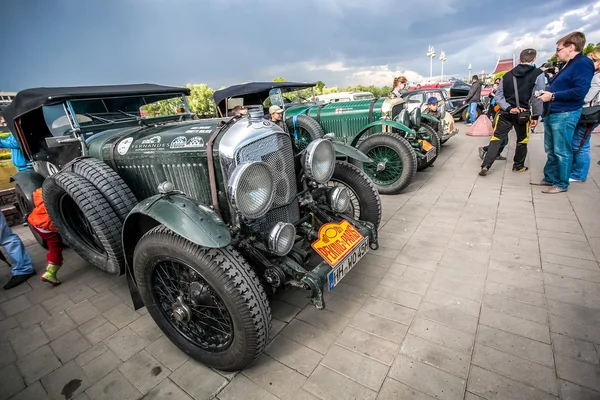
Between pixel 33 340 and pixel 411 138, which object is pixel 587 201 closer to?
pixel 411 138

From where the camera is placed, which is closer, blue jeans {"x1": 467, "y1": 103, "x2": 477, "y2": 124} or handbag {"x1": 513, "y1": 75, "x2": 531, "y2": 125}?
handbag {"x1": 513, "y1": 75, "x2": 531, "y2": 125}

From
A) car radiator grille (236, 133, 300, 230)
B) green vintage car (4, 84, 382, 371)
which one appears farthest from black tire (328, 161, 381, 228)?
car radiator grille (236, 133, 300, 230)

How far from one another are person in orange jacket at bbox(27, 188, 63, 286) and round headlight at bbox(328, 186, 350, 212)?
269 cm

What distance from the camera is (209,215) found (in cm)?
173

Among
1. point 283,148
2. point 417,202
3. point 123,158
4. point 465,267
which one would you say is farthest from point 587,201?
point 123,158

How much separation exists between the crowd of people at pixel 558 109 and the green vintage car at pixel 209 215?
2971 millimetres

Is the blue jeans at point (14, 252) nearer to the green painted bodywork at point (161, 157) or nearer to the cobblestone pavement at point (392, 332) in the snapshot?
the cobblestone pavement at point (392, 332)

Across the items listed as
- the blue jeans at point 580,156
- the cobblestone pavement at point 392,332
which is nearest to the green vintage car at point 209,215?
the cobblestone pavement at point 392,332

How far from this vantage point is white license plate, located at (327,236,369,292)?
194 cm

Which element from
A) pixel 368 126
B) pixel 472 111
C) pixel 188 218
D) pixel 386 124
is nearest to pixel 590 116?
pixel 386 124

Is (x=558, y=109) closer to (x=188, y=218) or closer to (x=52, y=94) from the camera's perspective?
(x=188, y=218)

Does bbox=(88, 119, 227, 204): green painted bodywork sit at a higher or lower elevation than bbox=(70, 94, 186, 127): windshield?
lower

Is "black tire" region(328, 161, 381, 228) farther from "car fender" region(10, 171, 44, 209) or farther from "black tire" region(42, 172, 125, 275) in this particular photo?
"car fender" region(10, 171, 44, 209)

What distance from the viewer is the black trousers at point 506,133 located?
4613 millimetres
